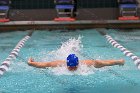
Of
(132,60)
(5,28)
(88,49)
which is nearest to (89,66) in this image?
(132,60)

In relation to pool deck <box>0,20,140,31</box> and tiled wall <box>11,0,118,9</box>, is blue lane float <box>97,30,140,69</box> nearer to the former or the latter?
pool deck <box>0,20,140,31</box>

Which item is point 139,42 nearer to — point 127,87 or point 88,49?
point 88,49

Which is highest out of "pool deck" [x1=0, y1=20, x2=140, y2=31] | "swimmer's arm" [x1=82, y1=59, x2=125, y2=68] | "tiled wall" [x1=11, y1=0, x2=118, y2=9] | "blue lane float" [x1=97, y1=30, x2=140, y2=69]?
"tiled wall" [x1=11, y1=0, x2=118, y2=9]

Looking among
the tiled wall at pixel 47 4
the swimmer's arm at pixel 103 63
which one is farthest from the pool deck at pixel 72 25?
the swimmer's arm at pixel 103 63

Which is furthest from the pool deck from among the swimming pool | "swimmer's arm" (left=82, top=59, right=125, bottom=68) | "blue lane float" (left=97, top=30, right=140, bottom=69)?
"swimmer's arm" (left=82, top=59, right=125, bottom=68)

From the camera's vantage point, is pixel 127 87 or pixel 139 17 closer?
pixel 127 87

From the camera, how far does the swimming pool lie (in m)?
5.74

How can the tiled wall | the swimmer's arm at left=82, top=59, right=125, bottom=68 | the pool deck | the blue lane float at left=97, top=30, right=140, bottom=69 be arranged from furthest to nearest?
1. the tiled wall
2. the pool deck
3. the blue lane float at left=97, top=30, right=140, bottom=69
4. the swimmer's arm at left=82, top=59, right=125, bottom=68

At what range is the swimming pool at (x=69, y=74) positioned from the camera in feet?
18.8

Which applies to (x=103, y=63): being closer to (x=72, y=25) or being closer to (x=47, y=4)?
(x=72, y=25)

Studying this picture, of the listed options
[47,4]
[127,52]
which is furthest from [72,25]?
[127,52]

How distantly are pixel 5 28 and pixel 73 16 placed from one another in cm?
322

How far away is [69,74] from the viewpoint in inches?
257

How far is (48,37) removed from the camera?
475 inches
